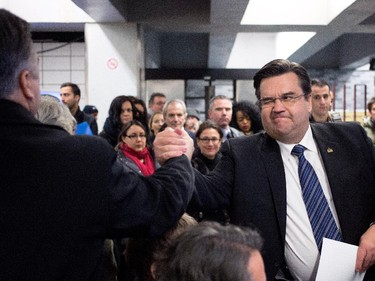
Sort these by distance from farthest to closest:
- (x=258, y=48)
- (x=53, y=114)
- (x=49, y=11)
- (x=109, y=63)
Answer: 1. (x=258, y=48)
2. (x=49, y=11)
3. (x=109, y=63)
4. (x=53, y=114)

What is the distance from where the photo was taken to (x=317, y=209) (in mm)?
1678

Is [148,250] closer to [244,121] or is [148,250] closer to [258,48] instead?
[244,121]

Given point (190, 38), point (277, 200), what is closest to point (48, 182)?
point (277, 200)

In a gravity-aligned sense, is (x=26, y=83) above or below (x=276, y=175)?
above

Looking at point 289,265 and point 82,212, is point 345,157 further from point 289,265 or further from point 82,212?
point 82,212

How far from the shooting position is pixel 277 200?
169 centimetres

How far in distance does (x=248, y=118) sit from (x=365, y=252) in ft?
10.1

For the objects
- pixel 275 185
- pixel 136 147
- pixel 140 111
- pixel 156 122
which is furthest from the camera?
pixel 156 122

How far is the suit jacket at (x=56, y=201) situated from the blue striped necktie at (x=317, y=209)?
763 millimetres

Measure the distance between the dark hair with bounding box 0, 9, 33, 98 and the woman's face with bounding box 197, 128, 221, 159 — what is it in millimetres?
2690

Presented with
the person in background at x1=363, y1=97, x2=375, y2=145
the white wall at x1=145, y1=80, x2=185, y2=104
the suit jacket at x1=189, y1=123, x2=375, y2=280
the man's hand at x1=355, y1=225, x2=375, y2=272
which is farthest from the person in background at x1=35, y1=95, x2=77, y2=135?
the white wall at x1=145, y1=80, x2=185, y2=104

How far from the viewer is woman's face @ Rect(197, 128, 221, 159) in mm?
3691

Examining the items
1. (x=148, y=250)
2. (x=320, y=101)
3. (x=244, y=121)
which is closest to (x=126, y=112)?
(x=244, y=121)

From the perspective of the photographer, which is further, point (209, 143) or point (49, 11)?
point (49, 11)
